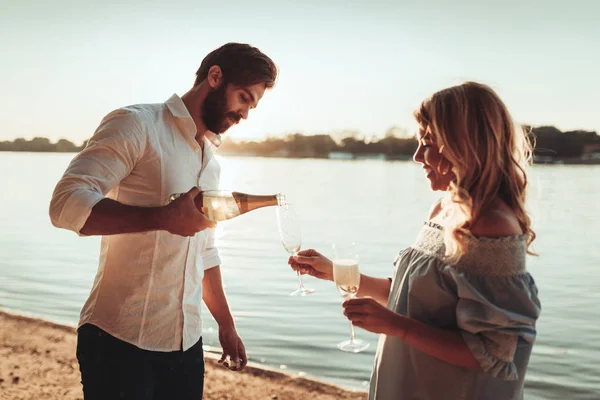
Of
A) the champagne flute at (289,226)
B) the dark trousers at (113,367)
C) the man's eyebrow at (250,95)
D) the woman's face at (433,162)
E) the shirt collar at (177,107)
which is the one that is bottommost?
the dark trousers at (113,367)

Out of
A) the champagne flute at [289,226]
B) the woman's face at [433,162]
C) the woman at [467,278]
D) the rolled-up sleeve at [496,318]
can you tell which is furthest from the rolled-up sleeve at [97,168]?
the rolled-up sleeve at [496,318]

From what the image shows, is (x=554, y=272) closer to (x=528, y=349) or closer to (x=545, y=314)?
(x=545, y=314)

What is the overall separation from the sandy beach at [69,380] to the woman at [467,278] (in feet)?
10.0

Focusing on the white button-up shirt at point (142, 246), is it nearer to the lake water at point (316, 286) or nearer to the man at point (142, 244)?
the man at point (142, 244)

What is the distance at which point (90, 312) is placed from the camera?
7.32 feet

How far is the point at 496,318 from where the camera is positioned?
1878 mm

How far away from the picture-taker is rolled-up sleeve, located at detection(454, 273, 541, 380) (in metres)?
1.90

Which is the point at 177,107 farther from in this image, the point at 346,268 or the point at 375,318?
the point at 375,318

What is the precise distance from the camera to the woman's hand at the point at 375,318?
201 cm

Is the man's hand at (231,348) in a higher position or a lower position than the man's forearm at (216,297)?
lower

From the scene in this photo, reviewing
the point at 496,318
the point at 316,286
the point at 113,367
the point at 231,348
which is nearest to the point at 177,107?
the point at 113,367

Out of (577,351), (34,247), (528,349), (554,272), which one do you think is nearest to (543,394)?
(577,351)

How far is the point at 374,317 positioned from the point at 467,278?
35cm

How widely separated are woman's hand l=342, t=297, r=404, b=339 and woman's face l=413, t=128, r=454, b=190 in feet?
1.74
